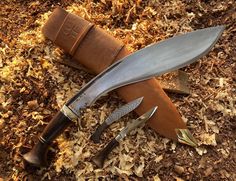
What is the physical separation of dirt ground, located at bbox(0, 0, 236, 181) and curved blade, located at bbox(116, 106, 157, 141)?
44mm

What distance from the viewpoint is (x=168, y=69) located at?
6.06 ft

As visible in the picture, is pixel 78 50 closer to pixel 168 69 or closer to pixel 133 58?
pixel 133 58

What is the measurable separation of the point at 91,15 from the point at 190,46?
0.51 metres

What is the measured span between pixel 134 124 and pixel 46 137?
34 cm

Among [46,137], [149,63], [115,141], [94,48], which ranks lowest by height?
[46,137]

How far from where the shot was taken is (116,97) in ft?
6.32

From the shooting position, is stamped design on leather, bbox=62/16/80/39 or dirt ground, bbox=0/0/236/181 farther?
stamped design on leather, bbox=62/16/80/39

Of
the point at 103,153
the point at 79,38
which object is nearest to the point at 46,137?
the point at 103,153

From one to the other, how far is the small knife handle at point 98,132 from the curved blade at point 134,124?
73 millimetres

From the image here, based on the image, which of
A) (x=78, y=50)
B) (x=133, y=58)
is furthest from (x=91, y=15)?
(x=133, y=58)

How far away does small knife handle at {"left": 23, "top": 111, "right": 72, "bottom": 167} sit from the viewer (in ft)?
5.82

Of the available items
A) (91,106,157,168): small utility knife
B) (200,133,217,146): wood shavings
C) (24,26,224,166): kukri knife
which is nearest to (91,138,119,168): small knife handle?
(91,106,157,168): small utility knife

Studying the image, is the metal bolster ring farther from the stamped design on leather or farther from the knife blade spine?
the stamped design on leather

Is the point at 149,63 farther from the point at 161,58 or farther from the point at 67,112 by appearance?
the point at 67,112
